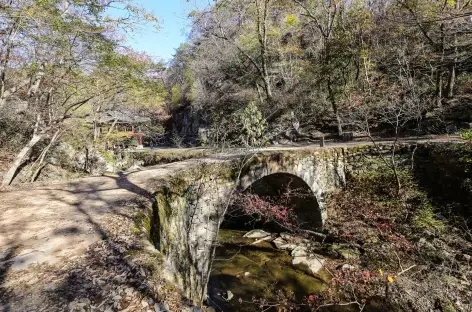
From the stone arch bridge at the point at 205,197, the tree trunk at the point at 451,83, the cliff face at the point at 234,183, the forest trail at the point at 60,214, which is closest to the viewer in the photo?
the forest trail at the point at 60,214

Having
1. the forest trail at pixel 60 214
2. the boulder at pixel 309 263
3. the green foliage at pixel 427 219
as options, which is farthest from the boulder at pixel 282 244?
the forest trail at pixel 60 214

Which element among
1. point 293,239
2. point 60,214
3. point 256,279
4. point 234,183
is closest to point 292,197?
point 293,239

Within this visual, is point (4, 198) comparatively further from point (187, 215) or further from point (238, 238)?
point (238, 238)

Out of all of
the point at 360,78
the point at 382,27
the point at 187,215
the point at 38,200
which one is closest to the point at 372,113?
the point at 360,78

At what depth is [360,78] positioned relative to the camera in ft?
57.0

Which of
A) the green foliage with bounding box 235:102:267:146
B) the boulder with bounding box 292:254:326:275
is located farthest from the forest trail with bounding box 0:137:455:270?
the boulder with bounding box 292:254:326:275

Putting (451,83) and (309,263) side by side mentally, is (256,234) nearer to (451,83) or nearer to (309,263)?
(309,263)

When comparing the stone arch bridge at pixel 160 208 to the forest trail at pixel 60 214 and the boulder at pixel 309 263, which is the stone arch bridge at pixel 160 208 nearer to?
the forest trail at pixel 60 214

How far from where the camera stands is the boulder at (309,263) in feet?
30.3

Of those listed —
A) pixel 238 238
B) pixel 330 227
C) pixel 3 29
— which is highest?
pixel 3 29

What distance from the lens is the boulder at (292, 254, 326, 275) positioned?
9230mm

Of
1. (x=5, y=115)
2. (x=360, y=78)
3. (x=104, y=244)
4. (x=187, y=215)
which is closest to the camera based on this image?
(x=104, y=244)

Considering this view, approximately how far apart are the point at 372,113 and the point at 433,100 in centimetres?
313

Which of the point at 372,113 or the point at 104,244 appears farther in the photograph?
the point at 372,113
